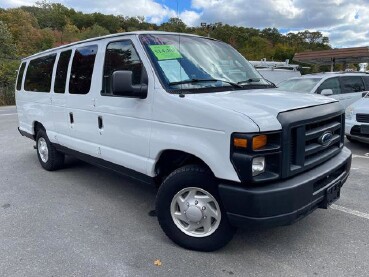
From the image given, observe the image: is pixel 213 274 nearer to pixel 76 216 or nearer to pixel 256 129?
pixel 256 129

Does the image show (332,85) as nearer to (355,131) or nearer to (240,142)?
(355,131)

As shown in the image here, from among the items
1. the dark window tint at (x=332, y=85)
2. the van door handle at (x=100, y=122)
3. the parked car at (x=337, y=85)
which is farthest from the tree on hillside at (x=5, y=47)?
the van door handle at (x=100, y=122)

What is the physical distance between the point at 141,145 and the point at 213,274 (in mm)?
1474

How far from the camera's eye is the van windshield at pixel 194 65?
11.2 ft

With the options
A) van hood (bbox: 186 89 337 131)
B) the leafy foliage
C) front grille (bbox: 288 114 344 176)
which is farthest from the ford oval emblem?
the leafy foliage

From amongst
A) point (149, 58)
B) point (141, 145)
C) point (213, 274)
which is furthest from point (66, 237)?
point (149, 58)

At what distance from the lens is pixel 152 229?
3.77 metres

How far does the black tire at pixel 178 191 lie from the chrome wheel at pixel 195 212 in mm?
33

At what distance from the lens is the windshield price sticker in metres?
3.57

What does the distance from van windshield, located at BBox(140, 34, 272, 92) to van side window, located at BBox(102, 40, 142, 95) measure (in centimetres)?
19

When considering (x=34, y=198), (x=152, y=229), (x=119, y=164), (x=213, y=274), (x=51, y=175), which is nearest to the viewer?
(x=213, y=274)

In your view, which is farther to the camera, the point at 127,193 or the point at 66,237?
the point at 127,193

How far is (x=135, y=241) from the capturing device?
3.50 m

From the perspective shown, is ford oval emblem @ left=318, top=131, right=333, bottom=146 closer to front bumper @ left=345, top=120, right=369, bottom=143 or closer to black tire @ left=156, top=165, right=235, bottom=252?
black tire @ left=156, top=165, right=235, bottom=252
